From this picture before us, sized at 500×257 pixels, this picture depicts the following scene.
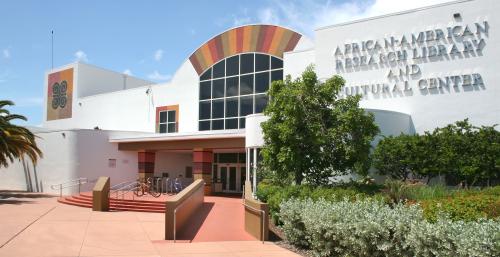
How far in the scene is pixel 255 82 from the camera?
101 feet

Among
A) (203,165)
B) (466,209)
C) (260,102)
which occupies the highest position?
(260,102)

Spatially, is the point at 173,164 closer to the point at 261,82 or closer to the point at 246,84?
the point at 246,84

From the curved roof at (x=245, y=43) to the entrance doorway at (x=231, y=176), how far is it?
23.1ft

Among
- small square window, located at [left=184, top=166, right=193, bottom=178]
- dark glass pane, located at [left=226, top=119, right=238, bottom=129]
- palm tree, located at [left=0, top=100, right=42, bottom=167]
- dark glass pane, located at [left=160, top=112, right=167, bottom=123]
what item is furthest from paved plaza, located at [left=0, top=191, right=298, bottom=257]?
small square window, located at [left=184, top=166, right=193, bottom=178]

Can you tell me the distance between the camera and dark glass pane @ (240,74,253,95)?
31031 millimetres

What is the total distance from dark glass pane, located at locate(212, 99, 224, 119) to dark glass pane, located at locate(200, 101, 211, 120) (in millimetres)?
466

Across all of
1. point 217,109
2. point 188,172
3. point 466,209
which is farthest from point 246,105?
point 466,209

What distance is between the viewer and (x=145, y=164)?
33.2 m

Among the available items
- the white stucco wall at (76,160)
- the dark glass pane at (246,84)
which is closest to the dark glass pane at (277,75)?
the dark glass pane at (246,84)

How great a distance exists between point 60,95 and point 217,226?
3335 centimetres

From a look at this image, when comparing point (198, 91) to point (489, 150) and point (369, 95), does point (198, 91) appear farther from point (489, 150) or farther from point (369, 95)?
point (489, 150)

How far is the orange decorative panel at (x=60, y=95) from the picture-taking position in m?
43.6

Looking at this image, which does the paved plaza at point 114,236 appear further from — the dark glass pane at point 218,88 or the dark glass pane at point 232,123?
the dark glass pane at point 218,88

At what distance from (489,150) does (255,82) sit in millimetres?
15411
